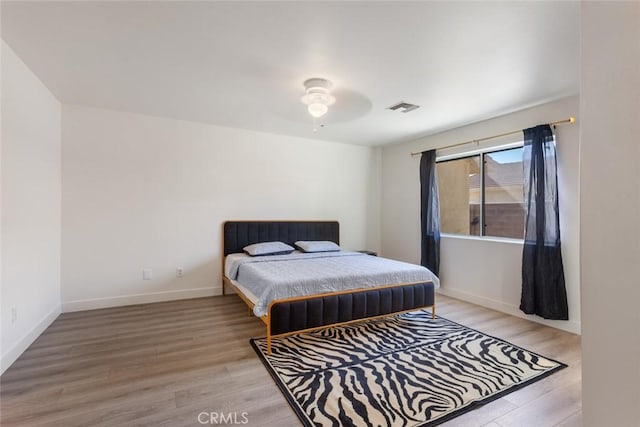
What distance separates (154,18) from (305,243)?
3188mm

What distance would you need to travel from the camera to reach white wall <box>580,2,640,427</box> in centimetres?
79

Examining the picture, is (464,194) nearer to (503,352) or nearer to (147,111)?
(503,352)

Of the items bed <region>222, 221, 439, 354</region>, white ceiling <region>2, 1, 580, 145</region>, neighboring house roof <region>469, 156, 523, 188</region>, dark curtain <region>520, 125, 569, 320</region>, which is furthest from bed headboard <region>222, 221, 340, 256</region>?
dark curtain <region>520, 125, 569, 320</region>

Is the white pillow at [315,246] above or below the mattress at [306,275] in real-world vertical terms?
above

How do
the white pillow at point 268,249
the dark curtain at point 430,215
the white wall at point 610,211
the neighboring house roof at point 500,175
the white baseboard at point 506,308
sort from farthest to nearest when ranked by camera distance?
1. the dark curtain at point 430,215
2. the white pillow at point 268,249
3. the neighboring house roof at point 500,175
4. the white baseboard at point 506,308
5. the white wall at point 610,211

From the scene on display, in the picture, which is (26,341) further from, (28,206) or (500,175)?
(500,175)

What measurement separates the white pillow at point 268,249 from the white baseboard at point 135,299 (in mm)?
799

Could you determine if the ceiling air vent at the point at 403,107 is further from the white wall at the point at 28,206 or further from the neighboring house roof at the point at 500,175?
the white wall at the point at 28,206

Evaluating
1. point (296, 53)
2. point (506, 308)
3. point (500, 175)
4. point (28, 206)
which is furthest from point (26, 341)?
point (500, 175)

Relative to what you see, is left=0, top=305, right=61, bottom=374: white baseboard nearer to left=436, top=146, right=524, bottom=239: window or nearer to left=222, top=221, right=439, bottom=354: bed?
left=222, top=221, right=439, bottom=354: bed

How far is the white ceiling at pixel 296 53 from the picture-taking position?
70.2 inches

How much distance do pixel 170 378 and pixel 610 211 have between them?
256 cm

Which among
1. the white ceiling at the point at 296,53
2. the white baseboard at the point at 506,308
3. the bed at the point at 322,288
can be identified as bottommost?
the white baseboard at the point at 506,308

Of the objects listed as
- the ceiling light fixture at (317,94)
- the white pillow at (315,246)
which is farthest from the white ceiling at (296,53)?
the white pillow at (315,246)
